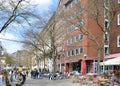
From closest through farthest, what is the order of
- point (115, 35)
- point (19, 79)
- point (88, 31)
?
point (19, 79) < point (115, 35) < point (88, 31)

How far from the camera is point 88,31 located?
62812 millimetres

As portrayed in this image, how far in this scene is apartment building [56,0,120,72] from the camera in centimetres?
4522

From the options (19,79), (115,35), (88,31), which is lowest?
(19,79)

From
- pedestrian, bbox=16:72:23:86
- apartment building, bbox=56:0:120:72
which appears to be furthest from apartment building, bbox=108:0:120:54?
pedestrian, bbox=16:72:23:86

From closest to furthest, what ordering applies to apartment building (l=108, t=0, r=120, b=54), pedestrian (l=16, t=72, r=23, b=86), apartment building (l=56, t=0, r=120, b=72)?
pedestrian (l=16, t=72, r=23, b=86) < apartment building (l=56, t=0, r=120, b=72) < apartment building (l=108, t=0, r=120, b=54)

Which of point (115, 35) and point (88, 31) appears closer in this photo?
point (115, 35)

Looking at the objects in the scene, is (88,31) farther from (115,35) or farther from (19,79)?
(19,79)

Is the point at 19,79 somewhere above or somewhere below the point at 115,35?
below

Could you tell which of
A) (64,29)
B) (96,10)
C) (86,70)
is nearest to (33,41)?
(64,29)

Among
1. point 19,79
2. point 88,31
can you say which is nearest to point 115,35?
point 88,31

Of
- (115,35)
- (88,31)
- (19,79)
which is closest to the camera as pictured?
(19,79)

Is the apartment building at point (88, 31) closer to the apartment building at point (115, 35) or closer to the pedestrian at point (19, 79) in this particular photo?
the apartment building at point (115, 35)

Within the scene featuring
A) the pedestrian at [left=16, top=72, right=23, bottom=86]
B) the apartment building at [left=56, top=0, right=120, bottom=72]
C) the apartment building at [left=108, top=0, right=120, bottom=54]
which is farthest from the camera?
the apartment building at [left=108, top=0, right=120, bottom=54]

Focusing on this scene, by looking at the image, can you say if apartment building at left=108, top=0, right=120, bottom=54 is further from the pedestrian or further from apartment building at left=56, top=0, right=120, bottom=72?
the pedestrian
